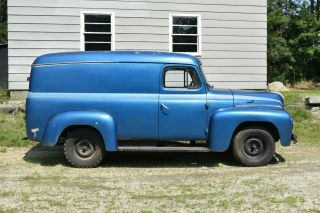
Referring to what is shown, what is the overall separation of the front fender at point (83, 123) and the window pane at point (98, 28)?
722cm

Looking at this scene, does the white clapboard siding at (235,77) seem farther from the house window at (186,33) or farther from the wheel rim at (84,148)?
the wheel rim at (84,148)

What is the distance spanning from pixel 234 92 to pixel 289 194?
8.44ft

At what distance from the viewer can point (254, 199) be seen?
669cm

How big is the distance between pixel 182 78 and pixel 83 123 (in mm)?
1854

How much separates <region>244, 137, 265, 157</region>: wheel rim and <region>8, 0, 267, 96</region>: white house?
742 cm

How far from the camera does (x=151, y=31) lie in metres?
15.6

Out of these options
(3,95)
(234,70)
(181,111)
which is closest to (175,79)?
(181,111)

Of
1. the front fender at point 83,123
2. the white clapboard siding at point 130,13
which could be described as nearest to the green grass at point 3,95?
the white clapboard siding at point 130,13

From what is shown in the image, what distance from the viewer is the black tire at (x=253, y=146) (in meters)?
8.69

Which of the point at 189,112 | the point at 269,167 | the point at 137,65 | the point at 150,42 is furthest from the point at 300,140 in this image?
the point at 150,42

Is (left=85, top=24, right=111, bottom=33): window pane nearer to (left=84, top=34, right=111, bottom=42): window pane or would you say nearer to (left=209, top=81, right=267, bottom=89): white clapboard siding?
(left=84, top=34, right=111, bottom=42): window pane

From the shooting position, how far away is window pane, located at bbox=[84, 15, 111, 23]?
1533 centimetres

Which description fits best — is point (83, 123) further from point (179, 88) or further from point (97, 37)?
point (97, 37)

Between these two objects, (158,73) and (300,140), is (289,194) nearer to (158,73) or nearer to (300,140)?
(158,73)
